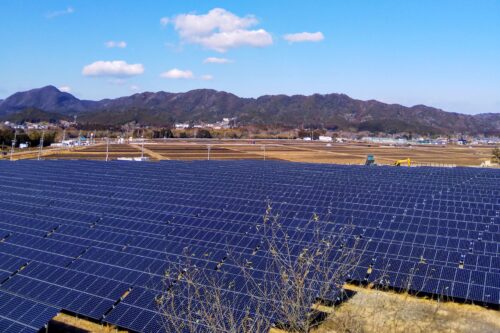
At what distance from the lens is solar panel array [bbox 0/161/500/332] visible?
17.2 metres

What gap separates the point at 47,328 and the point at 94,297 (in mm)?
1905

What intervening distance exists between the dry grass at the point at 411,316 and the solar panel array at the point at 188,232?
57 centimetres

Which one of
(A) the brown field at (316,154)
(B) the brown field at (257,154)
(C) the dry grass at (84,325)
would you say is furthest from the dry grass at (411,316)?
(B) the brown field at (257,154)

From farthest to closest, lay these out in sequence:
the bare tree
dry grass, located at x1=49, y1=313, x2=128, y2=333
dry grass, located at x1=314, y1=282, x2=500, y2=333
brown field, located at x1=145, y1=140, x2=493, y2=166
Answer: brown field, located at x1=145, y1=140, x2=493, y2=166, dry grass, located at x1=49, y1=313, x2=128, y2=333, dry grass, located at x1=314, y1=282, x2=500, y2=333, the bare tree

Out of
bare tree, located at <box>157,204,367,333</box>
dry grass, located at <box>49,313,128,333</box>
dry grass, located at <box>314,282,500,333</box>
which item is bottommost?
dry grass, located at <box>49,313,128,333</box>

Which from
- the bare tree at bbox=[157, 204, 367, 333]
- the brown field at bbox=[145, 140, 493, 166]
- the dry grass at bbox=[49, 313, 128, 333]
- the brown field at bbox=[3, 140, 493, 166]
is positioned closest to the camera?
the bare tree at bbox=[157, 204, 367, 333]

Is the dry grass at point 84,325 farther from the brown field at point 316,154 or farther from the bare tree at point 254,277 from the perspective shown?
the brown field at point 316,154

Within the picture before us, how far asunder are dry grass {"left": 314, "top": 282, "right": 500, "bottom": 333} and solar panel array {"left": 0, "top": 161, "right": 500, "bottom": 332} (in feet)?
1.87

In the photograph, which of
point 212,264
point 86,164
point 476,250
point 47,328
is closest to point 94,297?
point 47,328

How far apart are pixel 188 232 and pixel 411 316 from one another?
11092 mm

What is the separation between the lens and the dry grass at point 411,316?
1531cm

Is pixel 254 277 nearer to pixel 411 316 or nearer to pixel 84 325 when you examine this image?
pixel 411 316

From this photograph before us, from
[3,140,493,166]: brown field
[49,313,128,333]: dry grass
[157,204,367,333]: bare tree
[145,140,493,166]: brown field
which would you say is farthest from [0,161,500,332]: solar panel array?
[145,140,493,166]: brown field

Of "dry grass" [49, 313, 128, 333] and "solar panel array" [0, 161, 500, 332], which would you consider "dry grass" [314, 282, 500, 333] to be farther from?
"dry grass" [49, 313, 128, 333]
